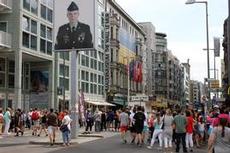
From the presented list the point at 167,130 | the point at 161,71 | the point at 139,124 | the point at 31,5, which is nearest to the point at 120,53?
the point at 31,5

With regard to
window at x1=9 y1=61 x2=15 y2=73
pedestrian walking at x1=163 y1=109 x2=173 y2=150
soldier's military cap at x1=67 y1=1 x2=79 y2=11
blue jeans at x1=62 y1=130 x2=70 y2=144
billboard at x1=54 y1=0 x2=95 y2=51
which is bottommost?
blue jeans at x1=62 y1=130 x2=70 y2=144

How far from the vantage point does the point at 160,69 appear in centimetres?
15938

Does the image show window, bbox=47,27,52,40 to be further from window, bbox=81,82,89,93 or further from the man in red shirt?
the man in red shirt

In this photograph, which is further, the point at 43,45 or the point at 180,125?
the point at 43,45

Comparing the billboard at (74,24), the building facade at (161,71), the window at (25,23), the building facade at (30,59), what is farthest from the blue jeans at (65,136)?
the building facade at (161,71)

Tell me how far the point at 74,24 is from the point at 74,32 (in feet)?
1.48

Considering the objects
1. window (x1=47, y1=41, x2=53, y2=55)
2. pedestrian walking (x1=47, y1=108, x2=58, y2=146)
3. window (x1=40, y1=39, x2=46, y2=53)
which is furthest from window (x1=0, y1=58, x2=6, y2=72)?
pedestrian walking (x1=47, y1=108, x2=58, y2=146)

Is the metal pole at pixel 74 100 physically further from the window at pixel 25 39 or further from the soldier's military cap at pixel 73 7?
the window at pixel 25 39

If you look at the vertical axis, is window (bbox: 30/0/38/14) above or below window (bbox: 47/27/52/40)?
above

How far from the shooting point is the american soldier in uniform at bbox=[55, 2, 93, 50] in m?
29.8

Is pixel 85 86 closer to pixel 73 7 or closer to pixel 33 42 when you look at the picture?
pixel 33 42

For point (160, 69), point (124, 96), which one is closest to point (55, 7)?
point (124, 96)

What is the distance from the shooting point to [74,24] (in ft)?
98.2

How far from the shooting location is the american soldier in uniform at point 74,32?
29828 millimetres
